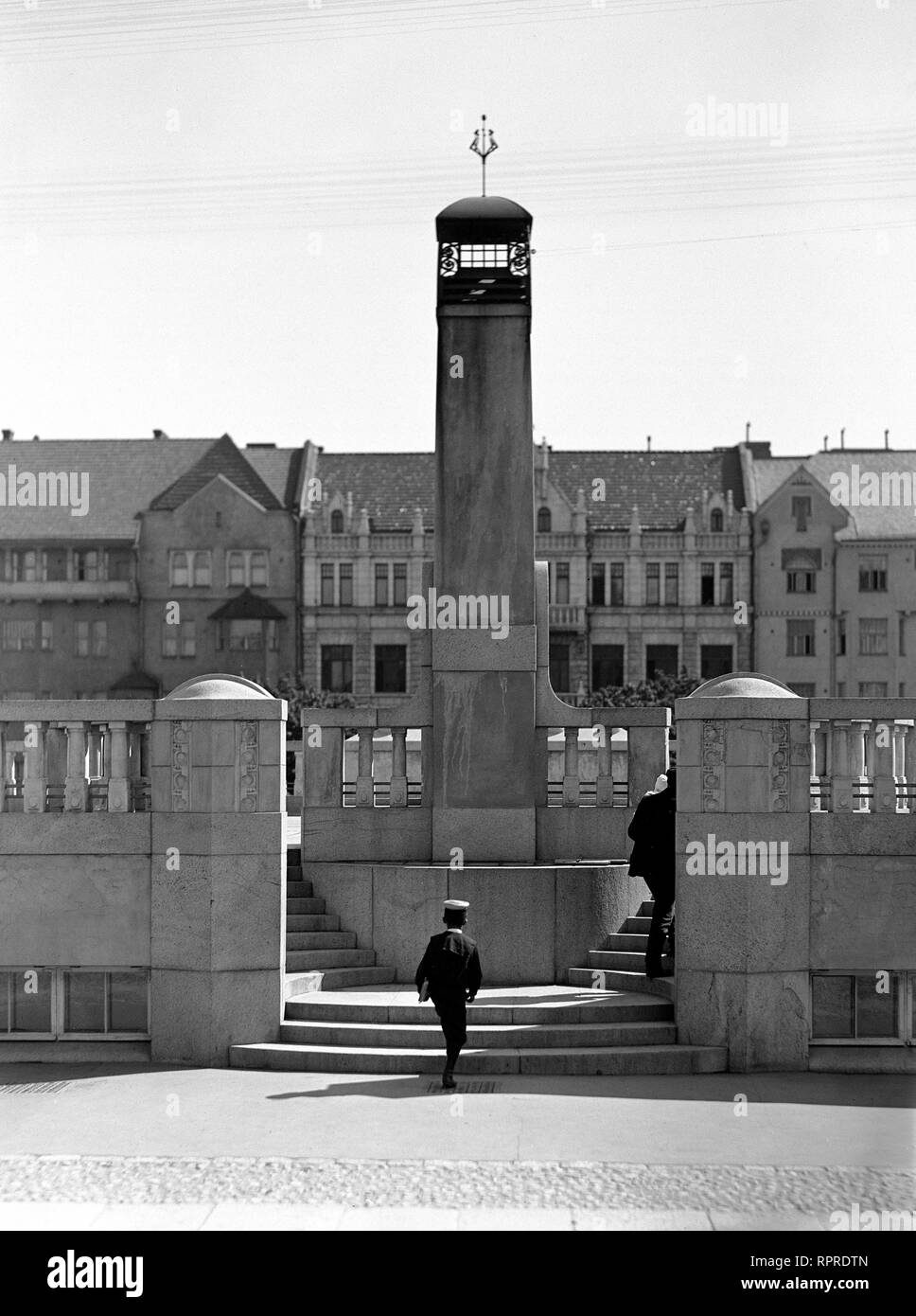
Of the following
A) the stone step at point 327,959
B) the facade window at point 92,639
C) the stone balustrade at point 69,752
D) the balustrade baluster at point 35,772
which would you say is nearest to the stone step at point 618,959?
the stone step at point 327,959

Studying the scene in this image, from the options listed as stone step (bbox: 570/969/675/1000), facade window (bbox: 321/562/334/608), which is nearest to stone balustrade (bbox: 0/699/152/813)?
stone step (bbox: 570/969/675/1000)

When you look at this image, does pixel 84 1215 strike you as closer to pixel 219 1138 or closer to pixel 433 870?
pixel 219 1138

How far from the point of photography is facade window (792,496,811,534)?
7144cm

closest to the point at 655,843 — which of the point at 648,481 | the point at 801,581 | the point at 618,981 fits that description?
the point at 618,981

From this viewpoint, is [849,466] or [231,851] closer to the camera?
[231,851]

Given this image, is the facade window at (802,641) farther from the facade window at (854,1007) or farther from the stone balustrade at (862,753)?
the facade window at (854,1007)

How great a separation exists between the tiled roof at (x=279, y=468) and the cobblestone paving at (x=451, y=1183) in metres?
63.6

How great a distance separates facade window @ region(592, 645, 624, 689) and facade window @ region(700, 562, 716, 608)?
457 cm

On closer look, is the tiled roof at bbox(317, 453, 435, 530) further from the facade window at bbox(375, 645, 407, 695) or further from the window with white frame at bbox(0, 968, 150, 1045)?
the window with white frame at bbox(0, 968, 150, 1045)

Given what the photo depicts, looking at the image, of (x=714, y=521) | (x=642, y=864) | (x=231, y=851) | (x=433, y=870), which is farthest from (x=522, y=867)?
(x=714, y=521)

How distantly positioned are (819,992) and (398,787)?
212 inches

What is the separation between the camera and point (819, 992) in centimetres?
1353

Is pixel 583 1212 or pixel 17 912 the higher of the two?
pixel 17 912

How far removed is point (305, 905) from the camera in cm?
1588
